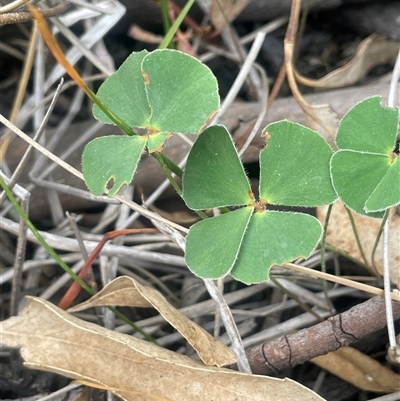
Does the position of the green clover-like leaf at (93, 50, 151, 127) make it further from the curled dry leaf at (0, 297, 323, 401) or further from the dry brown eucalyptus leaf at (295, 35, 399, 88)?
the dry brown eucalyptus leaf at (295, 35, 399, 88)

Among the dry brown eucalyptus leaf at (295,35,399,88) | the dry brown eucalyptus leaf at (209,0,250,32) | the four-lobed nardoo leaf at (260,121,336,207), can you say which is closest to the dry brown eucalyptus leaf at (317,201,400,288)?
the four-lobed nardoo leaf at (260,121,336,207)

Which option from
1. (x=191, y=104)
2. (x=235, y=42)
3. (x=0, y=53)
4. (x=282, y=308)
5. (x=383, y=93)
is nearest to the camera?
(x=191, y=104)

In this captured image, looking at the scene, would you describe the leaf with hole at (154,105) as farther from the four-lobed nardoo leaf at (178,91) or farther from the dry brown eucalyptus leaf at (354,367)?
the dry brown eucalyptus leaf at (354,367)

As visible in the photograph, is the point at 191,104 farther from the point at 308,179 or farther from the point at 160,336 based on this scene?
the point at 160,336

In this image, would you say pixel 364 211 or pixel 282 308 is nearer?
pixel 364 211

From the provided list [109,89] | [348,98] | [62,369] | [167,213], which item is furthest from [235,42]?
[62,369]

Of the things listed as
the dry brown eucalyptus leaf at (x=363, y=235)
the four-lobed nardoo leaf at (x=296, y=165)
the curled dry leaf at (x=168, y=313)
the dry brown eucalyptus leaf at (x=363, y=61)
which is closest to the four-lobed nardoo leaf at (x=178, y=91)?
the four-lobed nardoo leaf at (x=296, y=165)
